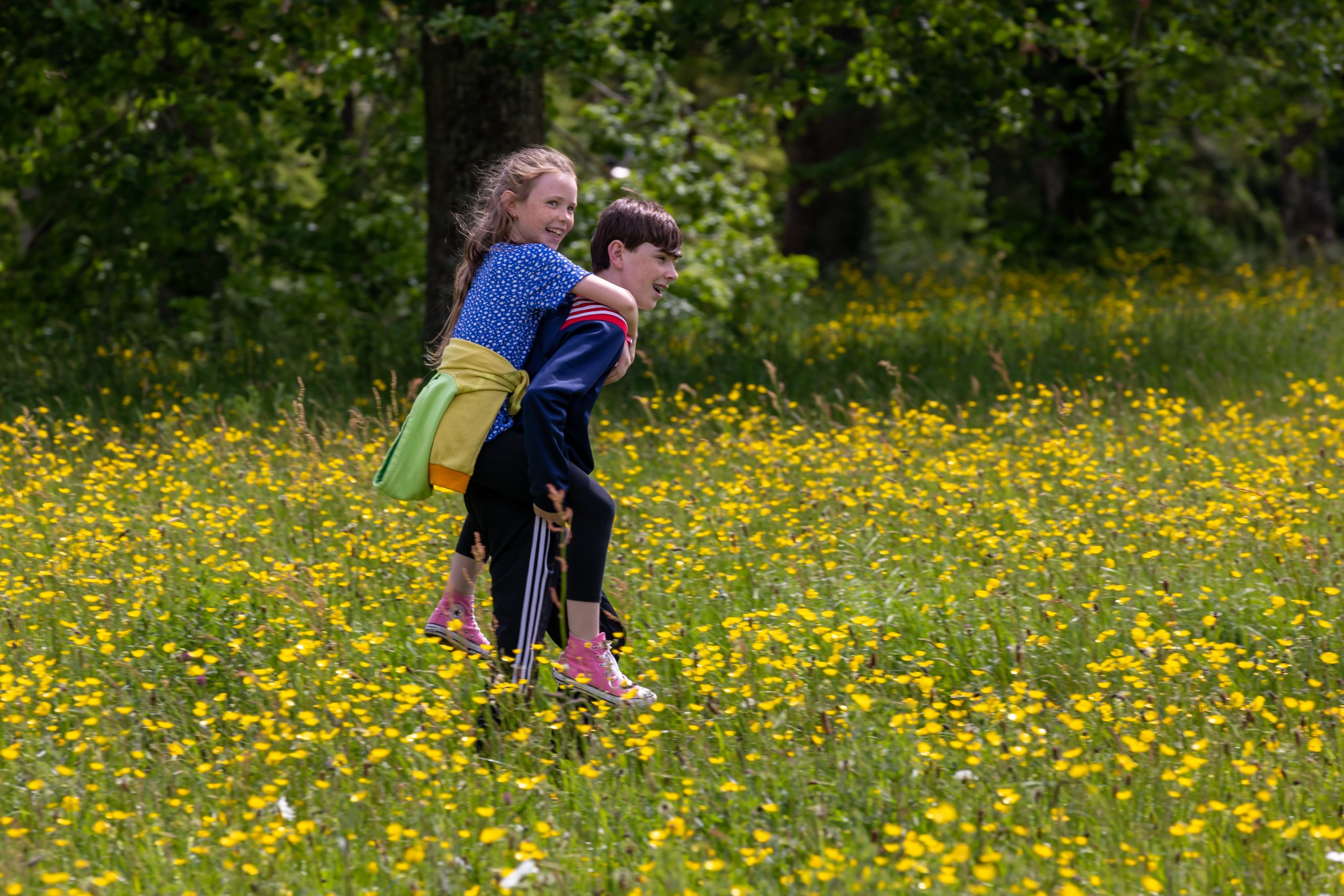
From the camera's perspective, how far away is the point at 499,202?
144 inches

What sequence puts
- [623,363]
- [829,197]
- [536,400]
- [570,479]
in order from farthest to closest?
[829,197] < [623,363] < [570,479] < [536,400]

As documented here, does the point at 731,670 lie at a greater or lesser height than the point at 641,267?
lesser

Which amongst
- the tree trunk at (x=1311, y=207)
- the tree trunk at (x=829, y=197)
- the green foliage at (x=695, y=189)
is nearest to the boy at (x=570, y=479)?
the green foliage at (x=695, y=189)

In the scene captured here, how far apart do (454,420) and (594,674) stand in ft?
2.73

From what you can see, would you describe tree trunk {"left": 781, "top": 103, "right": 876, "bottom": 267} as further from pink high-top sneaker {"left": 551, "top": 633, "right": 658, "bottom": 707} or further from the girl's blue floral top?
pink high-top sneaker {"left": 551, "top": 633, "right": 658, "bottom": 707}

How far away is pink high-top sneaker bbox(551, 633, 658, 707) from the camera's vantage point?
3.66 meters

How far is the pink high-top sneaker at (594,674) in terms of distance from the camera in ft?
12.0

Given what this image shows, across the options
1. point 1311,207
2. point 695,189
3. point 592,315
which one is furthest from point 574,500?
point 1311,207

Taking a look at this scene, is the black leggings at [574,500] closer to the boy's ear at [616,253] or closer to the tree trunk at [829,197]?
the boy's ear at [616,253]

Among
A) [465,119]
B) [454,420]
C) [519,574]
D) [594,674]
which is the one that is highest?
[465,119]

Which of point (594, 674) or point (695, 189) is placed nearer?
point (594, 674)

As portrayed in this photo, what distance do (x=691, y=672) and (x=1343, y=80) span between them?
11695mm

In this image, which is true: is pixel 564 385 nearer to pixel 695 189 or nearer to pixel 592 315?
pixel 592 315

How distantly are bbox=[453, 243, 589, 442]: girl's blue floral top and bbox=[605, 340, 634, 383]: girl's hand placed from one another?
0.75ft
